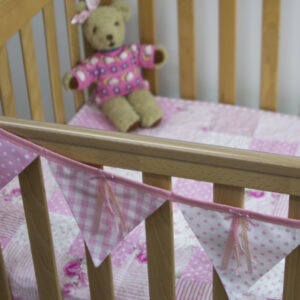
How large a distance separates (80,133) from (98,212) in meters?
0.14

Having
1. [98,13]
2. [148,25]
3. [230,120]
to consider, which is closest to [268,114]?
[230,120]

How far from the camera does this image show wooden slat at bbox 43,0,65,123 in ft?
5.77

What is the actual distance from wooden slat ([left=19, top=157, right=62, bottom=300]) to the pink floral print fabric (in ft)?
2.49

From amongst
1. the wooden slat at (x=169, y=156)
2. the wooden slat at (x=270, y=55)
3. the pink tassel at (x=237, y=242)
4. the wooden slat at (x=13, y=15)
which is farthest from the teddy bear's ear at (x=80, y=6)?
the pink tassel at (x=237, y=242)

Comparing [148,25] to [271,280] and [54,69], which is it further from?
[271,280]

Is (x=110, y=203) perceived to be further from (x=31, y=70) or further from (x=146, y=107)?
(x=146, y=107)

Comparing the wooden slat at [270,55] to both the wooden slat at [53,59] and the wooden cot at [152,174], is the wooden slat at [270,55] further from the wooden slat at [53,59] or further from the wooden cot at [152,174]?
the wooden cot at [152,174]

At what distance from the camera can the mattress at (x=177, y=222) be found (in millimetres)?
1343

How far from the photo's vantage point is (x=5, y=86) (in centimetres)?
165

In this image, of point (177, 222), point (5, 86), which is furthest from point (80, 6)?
point (177, 222)

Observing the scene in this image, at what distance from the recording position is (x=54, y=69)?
183 centimetres

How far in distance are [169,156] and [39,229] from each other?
0.33m

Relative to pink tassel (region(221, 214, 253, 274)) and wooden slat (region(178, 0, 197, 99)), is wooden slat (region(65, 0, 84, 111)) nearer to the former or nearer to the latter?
wooden slat (region(178, 0, 197, 99))

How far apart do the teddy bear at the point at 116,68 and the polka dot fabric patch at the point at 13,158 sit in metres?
0.78
